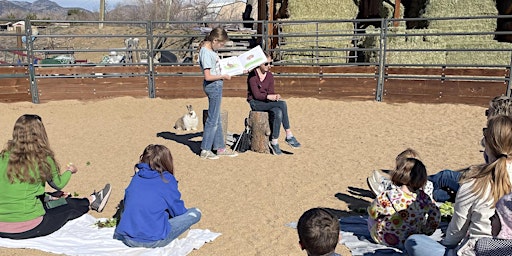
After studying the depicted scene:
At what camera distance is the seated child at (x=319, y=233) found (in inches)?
90.5

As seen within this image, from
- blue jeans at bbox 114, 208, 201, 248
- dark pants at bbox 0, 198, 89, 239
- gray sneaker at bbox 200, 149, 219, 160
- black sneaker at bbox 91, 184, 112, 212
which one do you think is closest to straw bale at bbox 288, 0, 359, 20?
gray sneaker at bbox 200, 149, 219, 160

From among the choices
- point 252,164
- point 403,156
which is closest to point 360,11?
point 252,164

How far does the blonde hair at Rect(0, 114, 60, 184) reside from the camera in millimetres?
3781

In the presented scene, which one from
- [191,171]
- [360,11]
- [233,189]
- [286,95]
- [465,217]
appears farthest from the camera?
[360,11]

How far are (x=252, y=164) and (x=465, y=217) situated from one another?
142 inches

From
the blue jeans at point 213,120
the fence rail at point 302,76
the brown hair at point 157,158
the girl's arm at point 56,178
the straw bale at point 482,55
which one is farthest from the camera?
the straw bale at point 482,55

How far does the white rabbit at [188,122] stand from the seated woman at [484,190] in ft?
19.3

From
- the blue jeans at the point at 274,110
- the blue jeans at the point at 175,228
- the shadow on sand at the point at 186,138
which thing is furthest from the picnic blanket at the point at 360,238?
the shadow on sand at the point at 186,138

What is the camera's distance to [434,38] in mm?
13227

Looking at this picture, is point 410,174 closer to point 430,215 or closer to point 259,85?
point 430,215

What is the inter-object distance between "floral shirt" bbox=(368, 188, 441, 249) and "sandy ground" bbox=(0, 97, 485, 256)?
68 cm

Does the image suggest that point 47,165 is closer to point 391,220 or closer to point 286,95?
point 391,220

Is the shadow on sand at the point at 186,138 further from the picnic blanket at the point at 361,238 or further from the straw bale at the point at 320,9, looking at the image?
the straw bale at the point at 320,9

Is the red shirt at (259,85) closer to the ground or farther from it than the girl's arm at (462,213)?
farther from it
